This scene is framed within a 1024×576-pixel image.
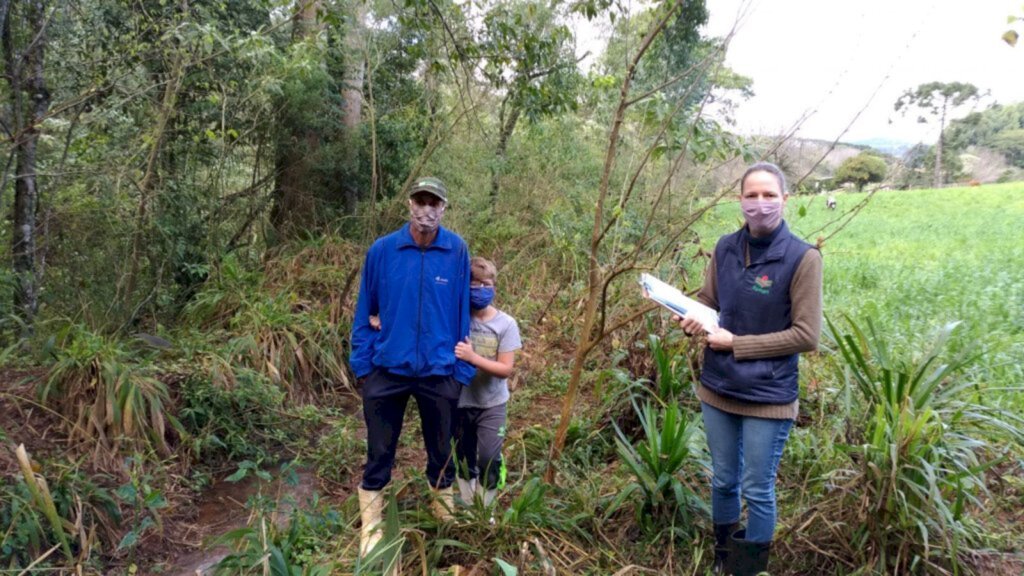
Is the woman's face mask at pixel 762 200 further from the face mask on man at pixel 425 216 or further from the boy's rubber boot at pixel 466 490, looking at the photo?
the boy's rubber boot at pixel 466 490

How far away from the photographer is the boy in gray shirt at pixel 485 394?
3.18 meters

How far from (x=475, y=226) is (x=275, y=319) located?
3.87 metres

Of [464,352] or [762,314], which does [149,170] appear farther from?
[762,314]

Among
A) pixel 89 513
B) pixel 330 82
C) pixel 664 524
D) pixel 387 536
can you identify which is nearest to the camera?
pixel 387 536

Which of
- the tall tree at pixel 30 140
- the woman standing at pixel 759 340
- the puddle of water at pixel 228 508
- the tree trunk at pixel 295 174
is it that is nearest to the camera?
the woman standing at pixel 759 340

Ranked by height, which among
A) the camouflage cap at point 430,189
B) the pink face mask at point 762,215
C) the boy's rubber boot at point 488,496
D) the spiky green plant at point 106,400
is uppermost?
the camouflage cap at point 430,189

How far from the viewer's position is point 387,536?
2709 mm

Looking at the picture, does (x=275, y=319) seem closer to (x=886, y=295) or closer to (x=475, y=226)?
(x=475, y=226)

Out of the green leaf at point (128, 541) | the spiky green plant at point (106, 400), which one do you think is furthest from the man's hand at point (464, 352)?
the spiky green plant at point (106, 400)

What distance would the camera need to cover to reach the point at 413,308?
3.00 meters

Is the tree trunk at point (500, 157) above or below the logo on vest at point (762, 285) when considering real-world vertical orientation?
above

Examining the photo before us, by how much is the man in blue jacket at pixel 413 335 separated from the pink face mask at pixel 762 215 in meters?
1.34

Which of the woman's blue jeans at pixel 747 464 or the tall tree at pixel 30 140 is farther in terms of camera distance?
the tall tree at pixel 30 140

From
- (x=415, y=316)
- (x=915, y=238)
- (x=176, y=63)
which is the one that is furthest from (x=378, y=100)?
(x=915, y=238)
